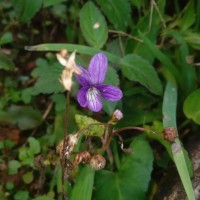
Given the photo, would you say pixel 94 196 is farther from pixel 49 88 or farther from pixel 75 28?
pixel 75 28

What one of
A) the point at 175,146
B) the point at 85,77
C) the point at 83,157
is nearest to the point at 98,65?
the point at 85,77

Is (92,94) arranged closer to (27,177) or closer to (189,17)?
(27,177)

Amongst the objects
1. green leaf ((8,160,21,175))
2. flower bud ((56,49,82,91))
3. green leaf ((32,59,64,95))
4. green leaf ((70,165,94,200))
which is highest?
flower bud ((56,49,82,91))

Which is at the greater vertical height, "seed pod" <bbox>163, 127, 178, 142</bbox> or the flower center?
the flower center

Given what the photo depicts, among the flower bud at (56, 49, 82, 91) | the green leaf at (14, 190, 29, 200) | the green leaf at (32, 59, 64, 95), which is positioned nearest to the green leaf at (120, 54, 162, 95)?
the green leaf at (32, 59, 64, 95)

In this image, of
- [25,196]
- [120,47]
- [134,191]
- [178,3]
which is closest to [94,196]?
[134,191]

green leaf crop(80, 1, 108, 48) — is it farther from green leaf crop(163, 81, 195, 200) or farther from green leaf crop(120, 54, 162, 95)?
green leaf crop(163, 81, 195, 200)
